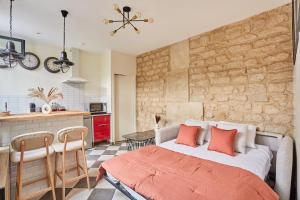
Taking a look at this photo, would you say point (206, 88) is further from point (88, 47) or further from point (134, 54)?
point (88, 47)

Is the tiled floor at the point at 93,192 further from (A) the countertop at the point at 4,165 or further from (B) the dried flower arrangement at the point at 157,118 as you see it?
(B) the dried flower arrangement at the point at 157,118

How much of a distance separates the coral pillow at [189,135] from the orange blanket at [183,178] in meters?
0.54

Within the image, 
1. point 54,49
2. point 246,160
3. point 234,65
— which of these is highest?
point 54,49

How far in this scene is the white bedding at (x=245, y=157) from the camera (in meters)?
1.98

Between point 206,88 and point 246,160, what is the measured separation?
174cm

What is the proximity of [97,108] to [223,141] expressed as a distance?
3.53m

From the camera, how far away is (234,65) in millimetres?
3135

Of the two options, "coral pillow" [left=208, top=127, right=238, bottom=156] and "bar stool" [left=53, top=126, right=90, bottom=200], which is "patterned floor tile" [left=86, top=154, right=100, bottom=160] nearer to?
"bar stool" [left=53, top=126, right=90, bottom=200]

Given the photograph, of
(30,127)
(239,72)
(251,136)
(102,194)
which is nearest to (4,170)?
(30,127)

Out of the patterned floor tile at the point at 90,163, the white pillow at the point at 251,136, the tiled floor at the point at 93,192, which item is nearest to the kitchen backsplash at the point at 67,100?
the patterned floor tile at the point at 90,163

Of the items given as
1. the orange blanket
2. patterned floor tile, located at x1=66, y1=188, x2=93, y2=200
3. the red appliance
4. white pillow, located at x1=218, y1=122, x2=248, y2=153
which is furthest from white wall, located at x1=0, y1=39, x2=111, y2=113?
white pillow, located at x1=218, y1=122, x2=248, y2=153

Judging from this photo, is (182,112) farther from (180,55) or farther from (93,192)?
(93,192)

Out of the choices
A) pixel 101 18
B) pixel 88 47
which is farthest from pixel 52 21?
pixel 88 47

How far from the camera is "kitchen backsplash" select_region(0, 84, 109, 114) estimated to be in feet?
12.2
